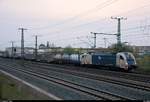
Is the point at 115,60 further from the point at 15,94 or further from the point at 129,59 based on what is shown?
the point at 15,94

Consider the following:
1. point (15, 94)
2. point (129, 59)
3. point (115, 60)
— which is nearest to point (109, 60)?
point (115, 60)

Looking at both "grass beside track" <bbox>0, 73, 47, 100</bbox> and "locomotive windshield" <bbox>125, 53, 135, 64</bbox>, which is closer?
"grass beside track" <bbox>0, 73, 47, 100</bbox>

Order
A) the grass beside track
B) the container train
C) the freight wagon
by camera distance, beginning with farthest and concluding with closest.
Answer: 1. the container train
2. the freight wagon
3. the grass beside track

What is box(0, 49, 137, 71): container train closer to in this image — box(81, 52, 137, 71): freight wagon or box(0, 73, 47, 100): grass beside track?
box(81, 52, 137, 71): freight wagon

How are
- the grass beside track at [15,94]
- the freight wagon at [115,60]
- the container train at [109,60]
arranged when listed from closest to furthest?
the grass beside track at [15,94], the freight wagon at [115,60], the container train at [109,60]

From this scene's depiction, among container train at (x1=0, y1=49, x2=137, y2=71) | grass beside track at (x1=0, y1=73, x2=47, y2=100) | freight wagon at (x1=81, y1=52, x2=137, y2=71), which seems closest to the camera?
grass beside track at (x1=0, y1=73, x2=47, y2=100)

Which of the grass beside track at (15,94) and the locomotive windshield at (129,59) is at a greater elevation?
the locomotive windshield at (129,59)

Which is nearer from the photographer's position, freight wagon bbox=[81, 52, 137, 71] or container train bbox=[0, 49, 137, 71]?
freight wagon bbox=[81, 52, 137, 71]

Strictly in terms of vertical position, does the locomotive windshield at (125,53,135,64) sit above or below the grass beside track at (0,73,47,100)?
above

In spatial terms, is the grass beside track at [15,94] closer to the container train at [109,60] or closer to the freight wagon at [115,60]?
the freight wagon at [115,60]

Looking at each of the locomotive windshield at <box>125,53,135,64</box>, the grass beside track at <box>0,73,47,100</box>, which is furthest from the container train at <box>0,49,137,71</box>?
the grass beside track at <box>0,73,47,100</box>

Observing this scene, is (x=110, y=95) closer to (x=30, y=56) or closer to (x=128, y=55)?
(x=128, y=55)

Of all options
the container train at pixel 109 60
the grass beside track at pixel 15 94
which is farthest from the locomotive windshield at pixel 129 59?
the grass beside track at pixel 15 94

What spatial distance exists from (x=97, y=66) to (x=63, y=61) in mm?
21604
